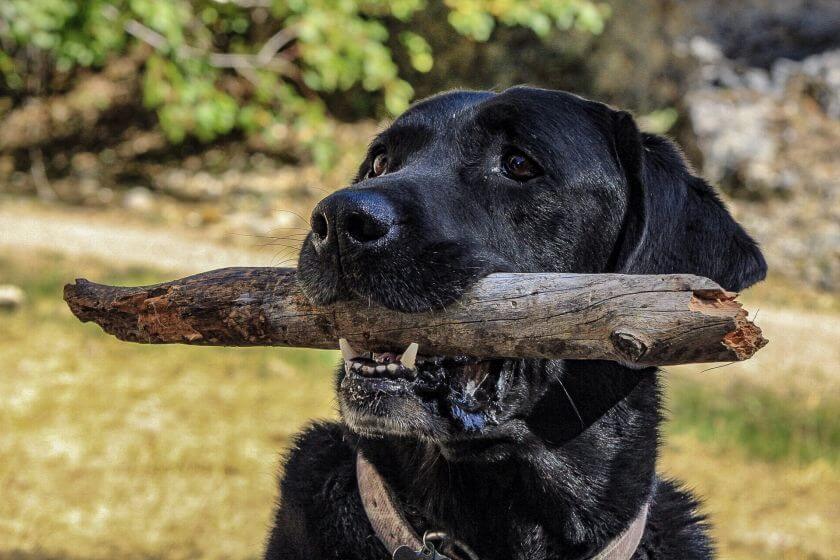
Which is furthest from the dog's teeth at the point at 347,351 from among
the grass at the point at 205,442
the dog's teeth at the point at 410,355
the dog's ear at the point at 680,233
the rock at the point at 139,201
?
the rock at the point at 139,201

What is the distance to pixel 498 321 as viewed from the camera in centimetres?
225

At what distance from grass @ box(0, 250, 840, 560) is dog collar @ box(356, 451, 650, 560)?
1334 mm

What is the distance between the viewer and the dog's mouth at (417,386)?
2.47 metres

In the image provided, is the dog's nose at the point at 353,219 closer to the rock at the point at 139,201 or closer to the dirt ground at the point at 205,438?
the dirt ground at the point at 205,438

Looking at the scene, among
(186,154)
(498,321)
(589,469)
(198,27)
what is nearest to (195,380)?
(198,27)

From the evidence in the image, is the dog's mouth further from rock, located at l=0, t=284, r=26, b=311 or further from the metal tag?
rock, located at l=0, t=284, r=26, b=311

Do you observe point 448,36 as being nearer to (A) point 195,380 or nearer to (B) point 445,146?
(A) point 195,380

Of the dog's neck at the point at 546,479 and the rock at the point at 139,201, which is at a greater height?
the dog's neck at the point at 546,479

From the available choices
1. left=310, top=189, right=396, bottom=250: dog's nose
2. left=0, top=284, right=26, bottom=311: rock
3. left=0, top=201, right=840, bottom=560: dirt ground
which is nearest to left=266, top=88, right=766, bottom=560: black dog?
left=310, top=189, right=396, bottom=250: dog's nose

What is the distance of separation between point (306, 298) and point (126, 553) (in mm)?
2634

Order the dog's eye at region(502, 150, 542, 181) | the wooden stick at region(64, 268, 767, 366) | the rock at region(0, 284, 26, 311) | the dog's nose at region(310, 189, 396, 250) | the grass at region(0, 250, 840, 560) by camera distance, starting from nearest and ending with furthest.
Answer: the wooden stick at region(64, 268, 767, 366)
the dog's nose at region(310, 189, 396, 250)
the dog's eye at region(502, 150, 542, 181)
the grass at region(0, 250, 840, 560)
the rock at region(0, 284, 26, 311)

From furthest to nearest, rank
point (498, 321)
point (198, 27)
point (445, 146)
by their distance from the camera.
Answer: point (198, 27)
point (445, 146)
point (498, 321)

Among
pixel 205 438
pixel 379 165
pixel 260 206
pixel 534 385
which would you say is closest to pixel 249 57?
pixel 205 438

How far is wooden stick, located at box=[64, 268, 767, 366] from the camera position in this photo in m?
1.93
